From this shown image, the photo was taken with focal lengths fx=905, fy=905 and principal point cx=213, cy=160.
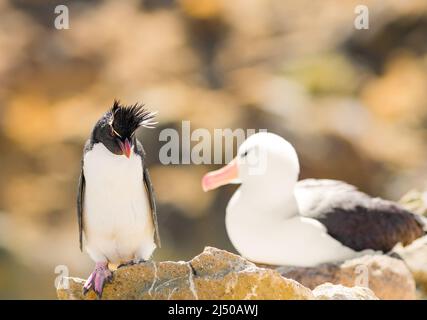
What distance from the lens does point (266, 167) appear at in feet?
14.4

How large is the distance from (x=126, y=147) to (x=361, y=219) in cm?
158

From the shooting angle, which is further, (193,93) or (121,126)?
(193,93)

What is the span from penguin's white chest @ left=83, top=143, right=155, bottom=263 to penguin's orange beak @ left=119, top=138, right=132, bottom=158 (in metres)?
0.10

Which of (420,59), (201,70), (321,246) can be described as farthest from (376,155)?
(321,246)

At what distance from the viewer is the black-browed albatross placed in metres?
4.18

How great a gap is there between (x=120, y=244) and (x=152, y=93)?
3.99 metres

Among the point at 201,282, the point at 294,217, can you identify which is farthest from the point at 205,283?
the point at 294,217

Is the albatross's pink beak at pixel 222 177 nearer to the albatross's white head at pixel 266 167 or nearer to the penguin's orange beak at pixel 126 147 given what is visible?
the albatross's white head at pixel 266 167

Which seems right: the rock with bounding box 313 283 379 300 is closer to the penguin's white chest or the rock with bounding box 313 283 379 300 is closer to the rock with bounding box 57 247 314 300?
the rock with bounding box 57 247 314 300

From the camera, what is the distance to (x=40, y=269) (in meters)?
6.13

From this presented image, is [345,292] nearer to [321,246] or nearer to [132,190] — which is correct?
[132,190]

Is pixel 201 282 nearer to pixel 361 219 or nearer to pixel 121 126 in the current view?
pixel 121 126

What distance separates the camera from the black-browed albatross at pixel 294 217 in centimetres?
418

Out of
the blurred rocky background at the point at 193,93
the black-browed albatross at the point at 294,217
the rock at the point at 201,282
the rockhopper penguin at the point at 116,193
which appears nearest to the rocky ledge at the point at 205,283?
the rock at the point at 201,282
